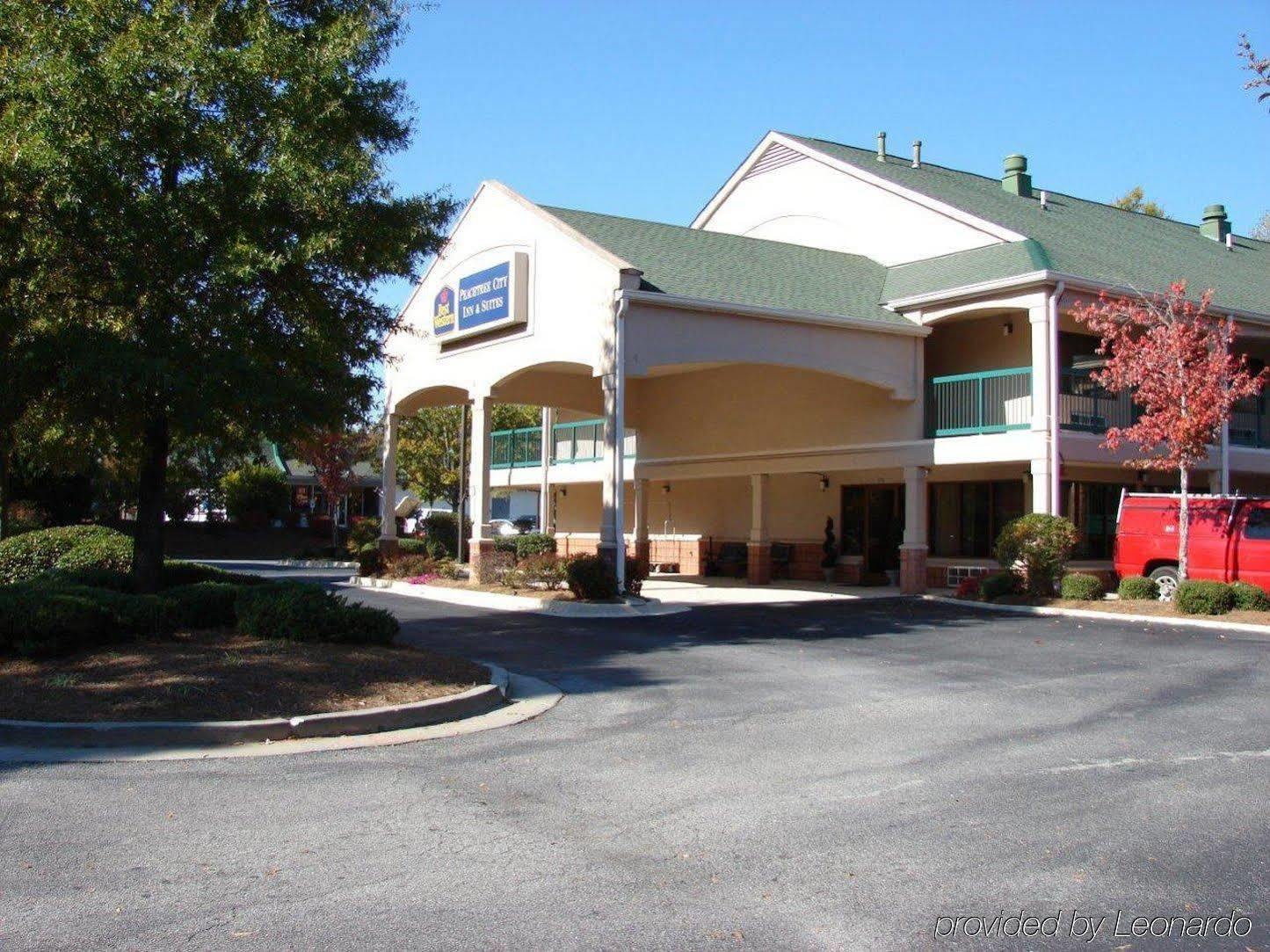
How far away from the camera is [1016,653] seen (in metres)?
14.4

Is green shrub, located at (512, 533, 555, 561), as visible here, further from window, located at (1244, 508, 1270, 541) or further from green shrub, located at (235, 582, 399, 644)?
green shrub, located at (235, 582, 399, 644)

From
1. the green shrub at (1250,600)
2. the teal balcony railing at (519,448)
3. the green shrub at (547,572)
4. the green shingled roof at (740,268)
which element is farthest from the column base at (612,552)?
the teal balcony railing at (519,448)

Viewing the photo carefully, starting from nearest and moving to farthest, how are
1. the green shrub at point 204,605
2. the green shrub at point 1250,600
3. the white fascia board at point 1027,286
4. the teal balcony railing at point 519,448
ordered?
the green shrub at point 204,605, the green shrub at point 1250,600, the white fascia board at point 1027,286, the teal balcony railing at point 519,448

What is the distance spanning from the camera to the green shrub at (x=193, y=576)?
16.0m

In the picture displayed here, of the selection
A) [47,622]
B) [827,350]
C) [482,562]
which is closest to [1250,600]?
[827,350]

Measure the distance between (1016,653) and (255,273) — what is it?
10.1 meters

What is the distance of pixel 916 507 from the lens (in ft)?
78.2

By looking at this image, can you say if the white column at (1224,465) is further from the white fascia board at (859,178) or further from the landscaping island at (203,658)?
the landscaping island at (203,658)

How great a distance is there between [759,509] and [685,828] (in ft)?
71.4

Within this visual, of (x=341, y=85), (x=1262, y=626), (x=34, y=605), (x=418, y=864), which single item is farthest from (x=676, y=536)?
(x=418, y=864)

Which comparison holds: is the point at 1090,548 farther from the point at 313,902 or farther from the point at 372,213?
the point at 313,902

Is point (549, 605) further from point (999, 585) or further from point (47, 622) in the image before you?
point (47, 622)

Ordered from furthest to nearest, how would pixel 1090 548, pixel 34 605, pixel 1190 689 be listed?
pixel 1090 548
pixel 1190 689
pixel 34 605

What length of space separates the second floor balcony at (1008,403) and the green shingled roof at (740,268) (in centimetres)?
183
